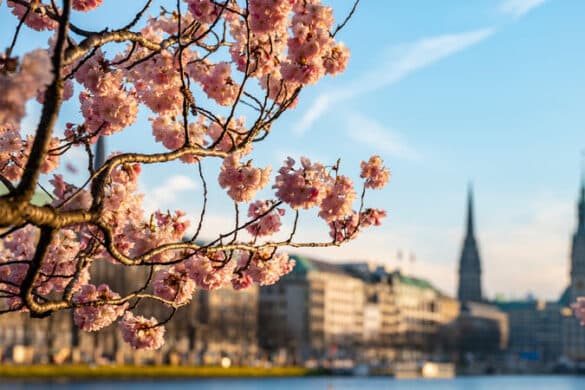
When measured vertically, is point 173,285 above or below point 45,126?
below

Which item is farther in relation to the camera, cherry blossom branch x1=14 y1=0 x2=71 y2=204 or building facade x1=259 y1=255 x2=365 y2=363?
building facade x1=259 y1=255 x2=365 y2=363

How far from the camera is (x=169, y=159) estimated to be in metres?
9.14

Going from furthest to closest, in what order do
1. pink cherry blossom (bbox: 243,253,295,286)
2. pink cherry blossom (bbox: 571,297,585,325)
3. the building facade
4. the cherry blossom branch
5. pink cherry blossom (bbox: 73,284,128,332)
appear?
the building facade, pink cherry blossom (bbox: 571,297,585,325), pink cherry blossom (bbox: 243,253,295,286), pink cherry blossom (bbox: 73,284,128,332), the cherry blossom branch

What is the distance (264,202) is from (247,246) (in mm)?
1311

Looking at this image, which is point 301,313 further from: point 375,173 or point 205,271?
point 205,271

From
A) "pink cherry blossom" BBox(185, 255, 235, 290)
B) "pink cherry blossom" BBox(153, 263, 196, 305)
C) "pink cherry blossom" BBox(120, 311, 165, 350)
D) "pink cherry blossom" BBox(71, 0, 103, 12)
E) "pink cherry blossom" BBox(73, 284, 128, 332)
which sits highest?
"pink cherry blossom" BBox(71, 0, 103, 12)

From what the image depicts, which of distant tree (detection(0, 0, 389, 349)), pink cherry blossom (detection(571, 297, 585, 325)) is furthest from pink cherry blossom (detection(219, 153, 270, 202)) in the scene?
pink cherry blossom (detection(571, 297, 585, 325))

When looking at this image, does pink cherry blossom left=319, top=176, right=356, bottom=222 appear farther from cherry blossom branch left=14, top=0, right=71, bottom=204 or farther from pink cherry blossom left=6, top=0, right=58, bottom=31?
cherry blossom branch left=14, top=0, right=71, bottom=204

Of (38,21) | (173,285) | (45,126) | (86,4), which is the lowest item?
(173,285)

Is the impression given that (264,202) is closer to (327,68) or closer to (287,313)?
(327,68)

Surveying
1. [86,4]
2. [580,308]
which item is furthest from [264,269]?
[580,308]

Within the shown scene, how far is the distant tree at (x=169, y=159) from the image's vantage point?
9031 millimetres

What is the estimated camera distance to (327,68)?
9.68 m

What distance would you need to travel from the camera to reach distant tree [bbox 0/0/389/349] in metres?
9.03
